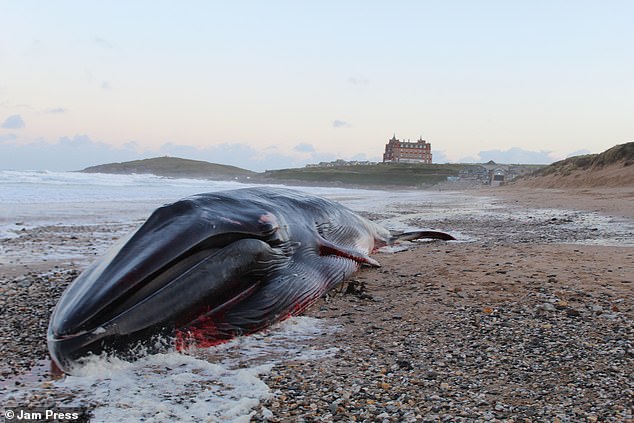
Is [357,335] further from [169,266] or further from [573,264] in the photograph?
[573,264]

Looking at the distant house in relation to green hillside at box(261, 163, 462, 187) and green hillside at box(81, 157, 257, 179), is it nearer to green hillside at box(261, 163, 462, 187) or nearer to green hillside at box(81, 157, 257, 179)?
green hillside at box(261, 163, 462, 187)

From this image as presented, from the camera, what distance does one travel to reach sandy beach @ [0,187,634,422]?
2611 mm

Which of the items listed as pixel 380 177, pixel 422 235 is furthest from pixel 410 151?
pixel 422 235

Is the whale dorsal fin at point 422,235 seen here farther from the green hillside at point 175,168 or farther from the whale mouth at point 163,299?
the green hillside at point 175,168

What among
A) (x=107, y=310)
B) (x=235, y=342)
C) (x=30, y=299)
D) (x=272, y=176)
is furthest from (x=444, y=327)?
(x=272, y=176)

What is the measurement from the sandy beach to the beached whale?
1.13 feet

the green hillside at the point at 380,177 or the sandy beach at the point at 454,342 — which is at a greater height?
the green hillside at the point at 380,177

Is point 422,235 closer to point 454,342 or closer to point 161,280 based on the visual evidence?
point 454,342

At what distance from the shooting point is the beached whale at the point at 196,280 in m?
3.12

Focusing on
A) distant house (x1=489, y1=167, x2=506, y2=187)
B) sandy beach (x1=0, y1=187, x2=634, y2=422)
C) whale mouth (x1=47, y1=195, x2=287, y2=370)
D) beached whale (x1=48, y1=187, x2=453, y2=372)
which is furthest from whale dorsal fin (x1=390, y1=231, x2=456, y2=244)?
distant house (x1=489, y1=167, x2=506, y2=187)

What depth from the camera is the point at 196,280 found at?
3545 millimetres

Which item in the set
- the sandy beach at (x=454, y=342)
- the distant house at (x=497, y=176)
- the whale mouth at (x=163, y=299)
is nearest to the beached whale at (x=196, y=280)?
the whale mouth at (x=163, y=299)

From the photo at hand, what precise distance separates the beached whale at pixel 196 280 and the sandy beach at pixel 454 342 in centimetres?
34

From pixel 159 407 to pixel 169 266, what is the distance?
1099 millimetres
